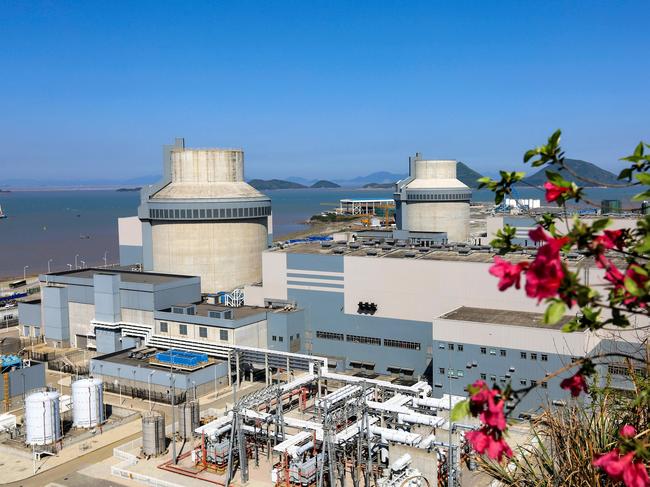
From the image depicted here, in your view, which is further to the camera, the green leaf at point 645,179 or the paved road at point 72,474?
the paved road at point 72,474

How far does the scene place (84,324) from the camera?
46.3m

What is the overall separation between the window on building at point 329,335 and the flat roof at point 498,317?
25.5ft

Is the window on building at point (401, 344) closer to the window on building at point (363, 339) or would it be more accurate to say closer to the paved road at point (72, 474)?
the window on building at point (363, 339)

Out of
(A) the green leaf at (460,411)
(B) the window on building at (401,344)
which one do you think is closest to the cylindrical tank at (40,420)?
(B) the window on building at (401,344)

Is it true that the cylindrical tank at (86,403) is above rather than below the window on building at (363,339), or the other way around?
below

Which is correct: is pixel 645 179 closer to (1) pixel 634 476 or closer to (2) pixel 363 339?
(1) pixel 634 476

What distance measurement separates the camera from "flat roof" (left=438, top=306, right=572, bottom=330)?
3284 cm

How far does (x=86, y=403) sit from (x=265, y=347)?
11.7 metres

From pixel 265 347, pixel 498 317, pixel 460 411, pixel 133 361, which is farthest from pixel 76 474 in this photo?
pixel 460 411

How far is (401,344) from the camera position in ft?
129

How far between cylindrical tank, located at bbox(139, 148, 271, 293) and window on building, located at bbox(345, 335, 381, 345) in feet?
35.1

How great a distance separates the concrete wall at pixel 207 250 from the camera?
47.3 m

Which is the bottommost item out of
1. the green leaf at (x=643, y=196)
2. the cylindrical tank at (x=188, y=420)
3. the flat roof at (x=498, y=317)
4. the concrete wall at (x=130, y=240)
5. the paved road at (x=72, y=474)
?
the paved road at (x=72, y=474)

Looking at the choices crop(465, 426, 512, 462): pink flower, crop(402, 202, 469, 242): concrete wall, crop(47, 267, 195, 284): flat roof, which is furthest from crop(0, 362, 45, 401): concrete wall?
crop(465, 426, 512, 462): pink flower
